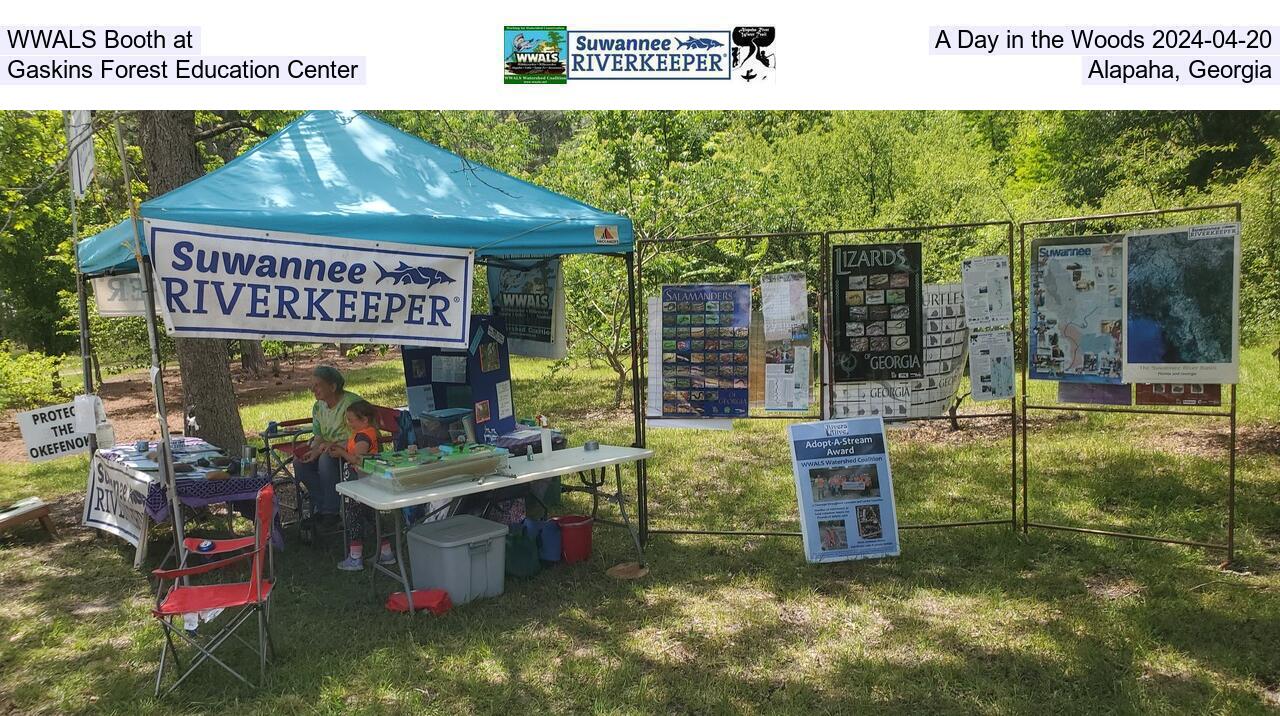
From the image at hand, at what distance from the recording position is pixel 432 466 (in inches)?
193

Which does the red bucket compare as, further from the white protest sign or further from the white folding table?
the white protest sign

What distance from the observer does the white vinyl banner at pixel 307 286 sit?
13.7 feet

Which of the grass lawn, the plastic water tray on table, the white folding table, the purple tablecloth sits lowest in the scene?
the grass lawn

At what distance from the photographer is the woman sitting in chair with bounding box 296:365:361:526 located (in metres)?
5.88

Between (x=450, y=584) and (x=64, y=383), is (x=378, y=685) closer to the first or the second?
(x=450, y=584)

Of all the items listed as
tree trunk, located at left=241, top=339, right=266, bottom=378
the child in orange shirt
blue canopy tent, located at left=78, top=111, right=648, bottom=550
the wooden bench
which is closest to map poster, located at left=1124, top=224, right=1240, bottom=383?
blue canopy tent, located at left=78, top=111, right=648, bottom=550

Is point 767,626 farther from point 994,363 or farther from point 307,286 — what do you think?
point 307,286

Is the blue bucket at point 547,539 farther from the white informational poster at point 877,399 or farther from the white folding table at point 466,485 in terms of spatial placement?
the white informational poster at point 877,399

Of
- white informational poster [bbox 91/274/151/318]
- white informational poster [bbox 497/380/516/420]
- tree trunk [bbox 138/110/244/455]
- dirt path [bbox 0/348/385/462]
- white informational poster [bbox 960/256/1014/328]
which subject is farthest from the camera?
dirt path [bbox 0/348/385/462]

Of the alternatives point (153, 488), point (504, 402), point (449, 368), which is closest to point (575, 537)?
point (504, 402)

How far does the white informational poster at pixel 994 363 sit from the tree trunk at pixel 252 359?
17.5 meters

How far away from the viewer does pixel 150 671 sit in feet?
13.8

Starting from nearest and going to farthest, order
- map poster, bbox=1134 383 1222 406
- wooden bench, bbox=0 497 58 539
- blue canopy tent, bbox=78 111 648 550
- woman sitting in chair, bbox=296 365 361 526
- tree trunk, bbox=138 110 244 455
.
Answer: blue canopy tent, bbox=78 111 648 550 → map poster, bbox=1134 383 1222 406 → woman sitting in chair, bbox=296 365 361 526 → wooden bench, bbox=0 497 58 539 → tree trunk, bbox=138 110 244 455

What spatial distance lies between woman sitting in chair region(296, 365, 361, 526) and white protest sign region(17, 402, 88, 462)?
4.59 feet
